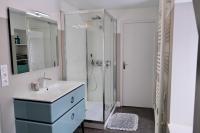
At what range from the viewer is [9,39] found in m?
1.98

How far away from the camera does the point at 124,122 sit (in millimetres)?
3252

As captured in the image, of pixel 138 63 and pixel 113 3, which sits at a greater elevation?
pixel 113 3

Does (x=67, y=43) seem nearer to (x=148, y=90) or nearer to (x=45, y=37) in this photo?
(x=45, y=37)

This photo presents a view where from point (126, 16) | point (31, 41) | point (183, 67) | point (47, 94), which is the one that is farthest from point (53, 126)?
point (126, 16)

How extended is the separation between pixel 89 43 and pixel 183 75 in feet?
8.70

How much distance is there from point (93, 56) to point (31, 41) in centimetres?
176

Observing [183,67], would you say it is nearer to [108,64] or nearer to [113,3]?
[108,64]

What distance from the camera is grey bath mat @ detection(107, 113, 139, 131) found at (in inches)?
120

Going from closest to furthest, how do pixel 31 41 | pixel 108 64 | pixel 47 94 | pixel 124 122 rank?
pixel 47 94
pixel 31 41
pixel 124 122
pixel 108 64

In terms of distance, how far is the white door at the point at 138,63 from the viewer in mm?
3902

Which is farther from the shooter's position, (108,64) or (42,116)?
(108,64)

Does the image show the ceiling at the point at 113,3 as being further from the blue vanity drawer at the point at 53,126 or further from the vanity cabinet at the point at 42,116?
the blue vanity drawer at the point at 53,126

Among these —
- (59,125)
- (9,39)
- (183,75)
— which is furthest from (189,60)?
(9,39)

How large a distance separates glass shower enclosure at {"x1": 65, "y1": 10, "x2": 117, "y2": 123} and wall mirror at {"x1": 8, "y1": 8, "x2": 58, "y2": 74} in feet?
1.53
